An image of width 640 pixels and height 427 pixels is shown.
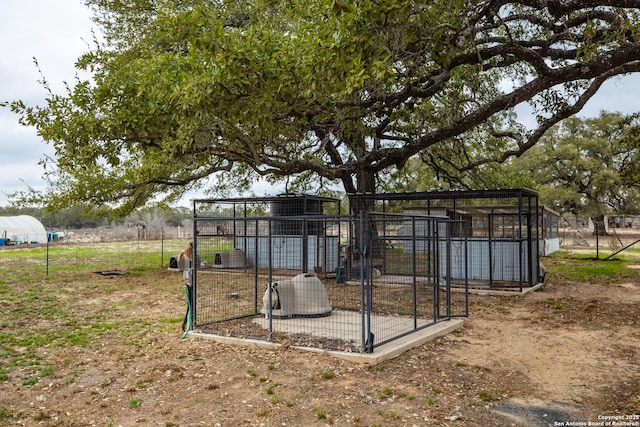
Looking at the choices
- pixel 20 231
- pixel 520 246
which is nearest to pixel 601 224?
pixel 520 246

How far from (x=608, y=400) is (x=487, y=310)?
5.27 metres

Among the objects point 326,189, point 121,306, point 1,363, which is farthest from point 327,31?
point 326,189

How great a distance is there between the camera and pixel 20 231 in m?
38.2

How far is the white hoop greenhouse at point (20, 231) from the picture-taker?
3681 cm

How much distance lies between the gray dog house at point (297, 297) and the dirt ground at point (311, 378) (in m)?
1.53

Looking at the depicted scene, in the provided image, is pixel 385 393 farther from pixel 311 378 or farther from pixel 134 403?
pixel 134 403

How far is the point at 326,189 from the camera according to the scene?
21828 millimetres

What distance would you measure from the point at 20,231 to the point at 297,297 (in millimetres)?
36749

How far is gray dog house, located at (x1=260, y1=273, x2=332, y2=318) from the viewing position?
28.2 feet

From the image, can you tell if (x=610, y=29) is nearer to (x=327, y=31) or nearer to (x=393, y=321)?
(x=327, y=31)

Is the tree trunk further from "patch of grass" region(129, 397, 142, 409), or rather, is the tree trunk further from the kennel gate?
"patch of grass" region(129, 397, 142, 409)

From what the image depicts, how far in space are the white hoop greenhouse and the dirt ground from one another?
3192cm

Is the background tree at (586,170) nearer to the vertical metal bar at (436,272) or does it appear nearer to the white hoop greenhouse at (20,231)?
the vertical metal bar at (436,272)

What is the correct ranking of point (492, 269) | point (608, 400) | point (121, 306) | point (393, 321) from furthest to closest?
point (492, 269) < point (121, 306) < point (393, 321) < point (608, 400)
